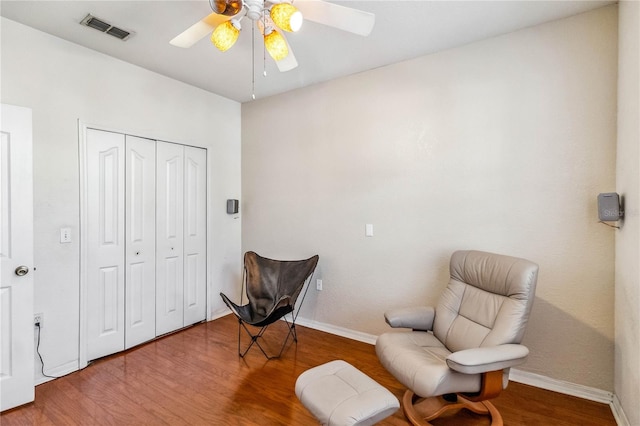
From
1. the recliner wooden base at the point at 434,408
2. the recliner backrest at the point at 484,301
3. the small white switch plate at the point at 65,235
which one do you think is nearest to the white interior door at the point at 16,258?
the small white switch plate at the point at 65,235

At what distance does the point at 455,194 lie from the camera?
270 cm

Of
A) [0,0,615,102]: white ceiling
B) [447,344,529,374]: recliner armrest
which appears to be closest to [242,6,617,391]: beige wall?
[0,0,615,102]: white ceiling

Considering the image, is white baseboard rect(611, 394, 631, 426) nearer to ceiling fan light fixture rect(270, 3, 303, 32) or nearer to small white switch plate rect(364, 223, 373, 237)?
small white switch plate rect(364, 223, 373, 237)

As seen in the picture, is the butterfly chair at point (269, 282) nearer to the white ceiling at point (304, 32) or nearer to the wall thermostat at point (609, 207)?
the white ceiling at point (304, 32)

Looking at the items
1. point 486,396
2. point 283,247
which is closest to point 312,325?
point 283,247

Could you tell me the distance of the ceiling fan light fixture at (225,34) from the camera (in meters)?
1.77

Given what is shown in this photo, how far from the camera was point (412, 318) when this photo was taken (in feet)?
7.72

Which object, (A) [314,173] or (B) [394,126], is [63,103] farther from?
(B) [394,126]

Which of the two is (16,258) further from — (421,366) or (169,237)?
(421,366)

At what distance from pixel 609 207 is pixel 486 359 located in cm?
125

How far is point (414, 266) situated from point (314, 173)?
1456mm

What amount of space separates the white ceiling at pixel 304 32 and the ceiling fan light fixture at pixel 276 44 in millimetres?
561

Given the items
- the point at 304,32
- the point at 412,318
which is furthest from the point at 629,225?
the point at 304,32

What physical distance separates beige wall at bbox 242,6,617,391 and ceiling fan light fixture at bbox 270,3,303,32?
1.59 meters
